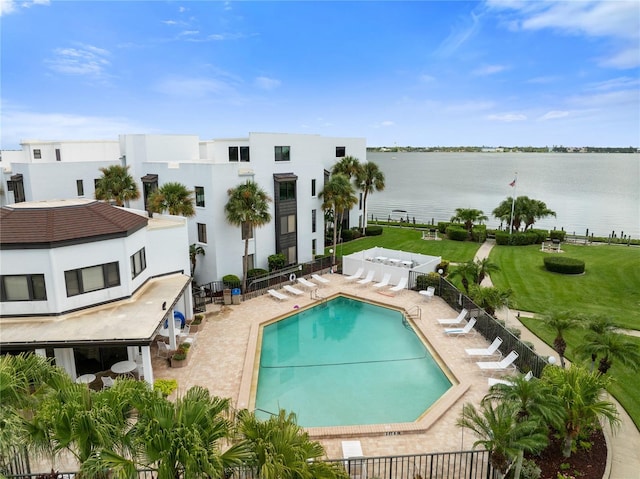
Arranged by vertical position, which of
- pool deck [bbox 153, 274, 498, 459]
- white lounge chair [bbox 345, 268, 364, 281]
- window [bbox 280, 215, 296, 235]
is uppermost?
window [bbox 280, 215, 296, 235]

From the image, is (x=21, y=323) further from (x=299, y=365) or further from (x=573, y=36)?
(x=573, y=36)

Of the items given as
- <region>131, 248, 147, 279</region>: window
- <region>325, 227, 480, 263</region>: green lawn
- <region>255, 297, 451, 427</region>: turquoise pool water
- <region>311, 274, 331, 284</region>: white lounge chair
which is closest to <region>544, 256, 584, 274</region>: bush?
<region>325, 227, 480, 263</region>: green lawn

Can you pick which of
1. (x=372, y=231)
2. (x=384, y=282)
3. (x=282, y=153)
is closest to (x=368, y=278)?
(x=384, y=282)

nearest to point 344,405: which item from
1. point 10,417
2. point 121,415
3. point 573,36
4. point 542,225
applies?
point 121,415

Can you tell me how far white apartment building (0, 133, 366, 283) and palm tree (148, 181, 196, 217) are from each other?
179cm

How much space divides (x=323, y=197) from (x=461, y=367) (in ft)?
63.8

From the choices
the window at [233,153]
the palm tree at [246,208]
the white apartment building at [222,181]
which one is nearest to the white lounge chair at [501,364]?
the palm tree at [246,208]

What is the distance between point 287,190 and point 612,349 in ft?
72.9

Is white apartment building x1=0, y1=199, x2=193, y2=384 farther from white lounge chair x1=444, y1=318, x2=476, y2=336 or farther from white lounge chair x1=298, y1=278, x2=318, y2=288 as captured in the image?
white lounge chair x1=444, y1=318, x2=476, y2=336

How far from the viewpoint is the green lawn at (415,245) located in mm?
35734

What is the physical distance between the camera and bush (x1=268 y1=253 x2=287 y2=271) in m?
29.2

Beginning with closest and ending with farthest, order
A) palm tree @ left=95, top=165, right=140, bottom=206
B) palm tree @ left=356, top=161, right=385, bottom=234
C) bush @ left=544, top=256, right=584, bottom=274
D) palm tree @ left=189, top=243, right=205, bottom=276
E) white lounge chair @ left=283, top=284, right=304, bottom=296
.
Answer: white lounge chair @ left=283, top=284, right=304, bottom=296
palm tree @ left=189, top=243, right=205, bottom=276
palm tree @ left=95, top=165, right=140, bottom=206
bush @ left=544, top=256, right=584, bottom=274
palm tree @ left=356, top=161, right=385, bottom=234

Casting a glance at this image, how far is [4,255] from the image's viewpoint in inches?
568

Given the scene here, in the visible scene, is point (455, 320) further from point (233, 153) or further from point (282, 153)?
point (233, 153)
